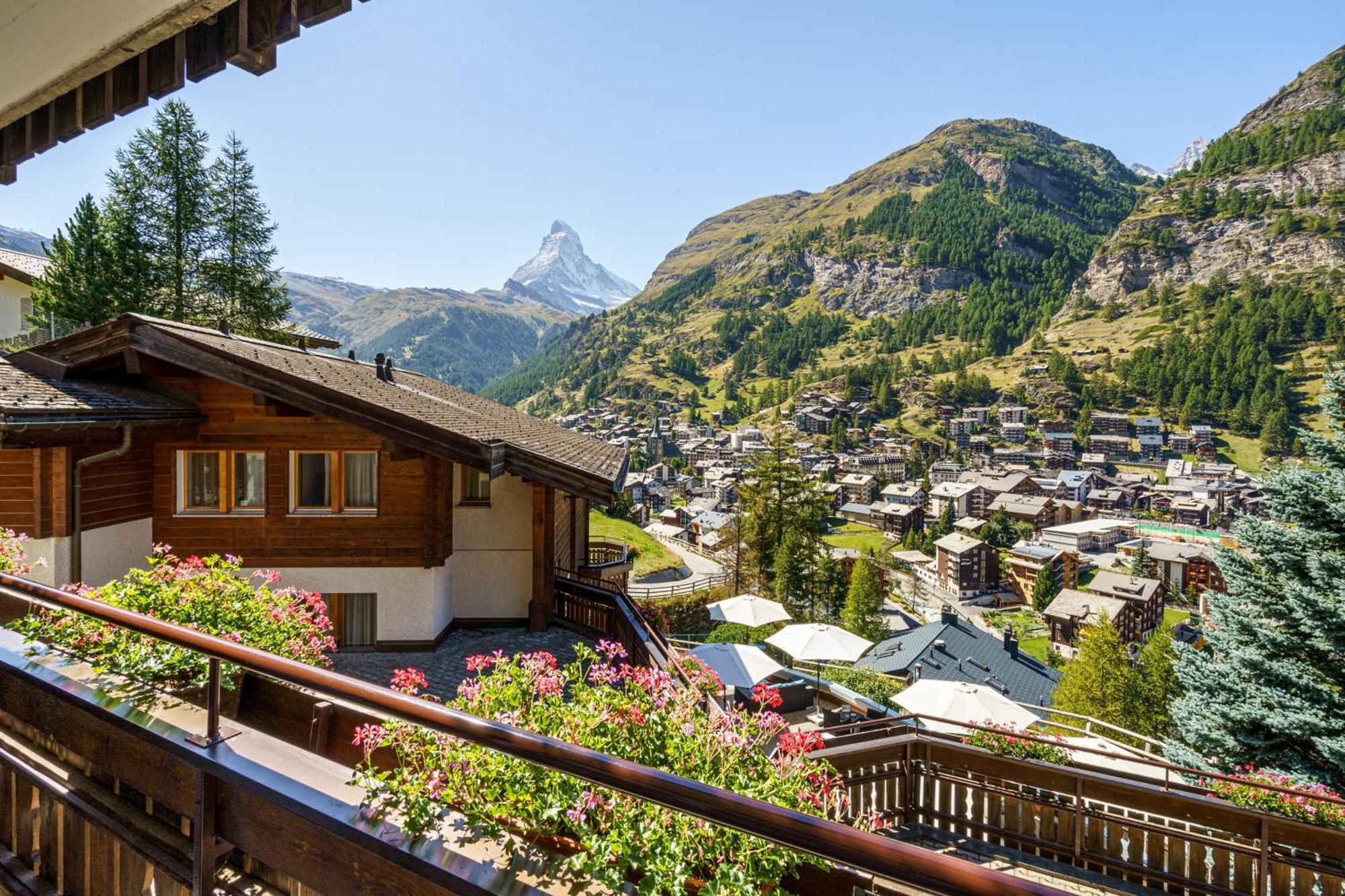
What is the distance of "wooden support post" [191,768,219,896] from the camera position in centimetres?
216

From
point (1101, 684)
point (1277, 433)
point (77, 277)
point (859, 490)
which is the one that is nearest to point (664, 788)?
point (77, 277)

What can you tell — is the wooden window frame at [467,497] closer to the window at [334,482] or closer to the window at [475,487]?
the window at [475,487]

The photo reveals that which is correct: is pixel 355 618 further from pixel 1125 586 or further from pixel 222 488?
pixel 1125 586

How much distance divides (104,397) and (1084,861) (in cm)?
1275

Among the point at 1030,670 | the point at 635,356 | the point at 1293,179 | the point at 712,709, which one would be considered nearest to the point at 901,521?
the point at 1030,670

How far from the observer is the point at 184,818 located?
2.38 m

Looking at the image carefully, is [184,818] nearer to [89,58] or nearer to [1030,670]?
[89,58]

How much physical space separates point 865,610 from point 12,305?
54.2 meters

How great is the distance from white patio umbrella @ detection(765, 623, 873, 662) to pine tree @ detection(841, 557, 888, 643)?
3131cm

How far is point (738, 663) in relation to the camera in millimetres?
13883

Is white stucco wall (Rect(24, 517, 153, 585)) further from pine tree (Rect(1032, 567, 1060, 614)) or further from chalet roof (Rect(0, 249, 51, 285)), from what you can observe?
pine tree (Rect(1032, 567, 1060, 614))

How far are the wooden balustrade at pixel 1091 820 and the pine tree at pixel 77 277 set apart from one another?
103ft

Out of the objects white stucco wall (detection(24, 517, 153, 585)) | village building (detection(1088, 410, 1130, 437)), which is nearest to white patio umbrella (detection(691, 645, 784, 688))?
white stucco wall (detection(24, 517, 153, 585))

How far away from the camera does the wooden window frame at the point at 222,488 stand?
9.32m
